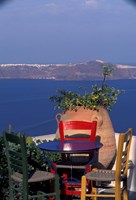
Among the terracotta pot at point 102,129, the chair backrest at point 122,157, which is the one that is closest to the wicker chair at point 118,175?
the chair backrest at point 122,157

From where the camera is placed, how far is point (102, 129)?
198 inches

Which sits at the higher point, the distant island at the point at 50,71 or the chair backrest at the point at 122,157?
the chair backrest at the point at 122,157

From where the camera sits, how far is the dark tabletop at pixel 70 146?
3309mm

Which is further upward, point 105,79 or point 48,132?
point 105,79

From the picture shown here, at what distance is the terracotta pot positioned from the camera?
16.2 ft

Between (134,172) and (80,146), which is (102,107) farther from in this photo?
(80,146)

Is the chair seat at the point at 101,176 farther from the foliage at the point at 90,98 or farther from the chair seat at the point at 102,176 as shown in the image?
the foliage at the point at 90,98

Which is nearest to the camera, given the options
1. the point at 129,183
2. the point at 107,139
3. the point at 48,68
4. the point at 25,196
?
the point at 25,196

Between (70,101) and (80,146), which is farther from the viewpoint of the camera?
(70,101)

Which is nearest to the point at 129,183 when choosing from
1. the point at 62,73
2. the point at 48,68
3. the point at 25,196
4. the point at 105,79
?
the point at 105,79

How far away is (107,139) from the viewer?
16.4 ft

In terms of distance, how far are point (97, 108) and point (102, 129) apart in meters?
0.23

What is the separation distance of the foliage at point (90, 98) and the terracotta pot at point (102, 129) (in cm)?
6

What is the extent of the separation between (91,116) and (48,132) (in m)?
2.08
